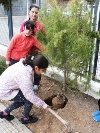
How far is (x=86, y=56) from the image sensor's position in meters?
3.19

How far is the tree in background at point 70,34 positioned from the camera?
3095 millimetres

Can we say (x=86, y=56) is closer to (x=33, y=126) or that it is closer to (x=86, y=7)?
(x=86, y=7)

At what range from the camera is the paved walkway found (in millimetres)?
3133

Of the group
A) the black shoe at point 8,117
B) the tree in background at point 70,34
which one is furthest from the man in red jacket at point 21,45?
the black shoe at point 8,117

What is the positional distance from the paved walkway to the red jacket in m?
1.07

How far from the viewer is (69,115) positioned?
3414 millimetres

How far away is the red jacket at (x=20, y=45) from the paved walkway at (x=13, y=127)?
107 centimetres

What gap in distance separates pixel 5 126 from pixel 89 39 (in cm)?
166

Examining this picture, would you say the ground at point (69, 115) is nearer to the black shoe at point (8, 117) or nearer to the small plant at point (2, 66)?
the black shoe at point (8, 117)

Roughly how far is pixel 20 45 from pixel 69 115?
53.1 inches

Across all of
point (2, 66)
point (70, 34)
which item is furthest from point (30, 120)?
point (2, 66)

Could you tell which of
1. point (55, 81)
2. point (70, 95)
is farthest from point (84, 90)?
point (55, 81)

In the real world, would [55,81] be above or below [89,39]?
below

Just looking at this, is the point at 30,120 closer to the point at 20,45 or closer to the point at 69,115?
the point at 69,115
